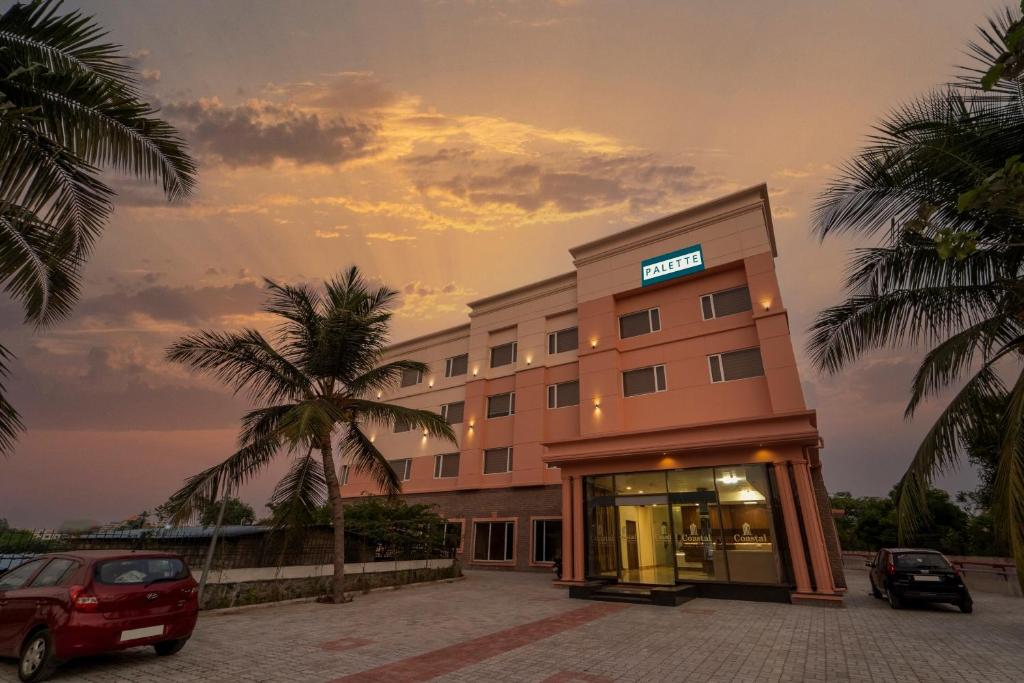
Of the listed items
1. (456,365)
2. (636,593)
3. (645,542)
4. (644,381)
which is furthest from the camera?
(456,365)

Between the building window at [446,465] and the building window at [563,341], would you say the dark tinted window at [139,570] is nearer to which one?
the building window at [563,341]

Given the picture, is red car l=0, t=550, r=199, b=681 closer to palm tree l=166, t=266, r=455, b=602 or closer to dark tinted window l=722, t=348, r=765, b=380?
palm tree l=166, t=266, r=455, b=602

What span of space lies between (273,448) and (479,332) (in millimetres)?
18557

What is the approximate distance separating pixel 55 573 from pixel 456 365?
83.1 ft

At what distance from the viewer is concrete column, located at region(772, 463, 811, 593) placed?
13.1 metres

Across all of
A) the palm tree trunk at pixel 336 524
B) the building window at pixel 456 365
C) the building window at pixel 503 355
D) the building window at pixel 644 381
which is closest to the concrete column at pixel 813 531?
the building window at pixel 644 381

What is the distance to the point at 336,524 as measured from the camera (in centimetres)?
1343

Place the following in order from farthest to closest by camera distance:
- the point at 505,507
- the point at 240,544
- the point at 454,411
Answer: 1. the point at 454,411
2. the point at 505,507
3. the point at 240,544

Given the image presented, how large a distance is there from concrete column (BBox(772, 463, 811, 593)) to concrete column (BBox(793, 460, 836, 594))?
21 centimetres

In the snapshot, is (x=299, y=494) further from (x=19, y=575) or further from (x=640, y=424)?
(x=640, y=424)

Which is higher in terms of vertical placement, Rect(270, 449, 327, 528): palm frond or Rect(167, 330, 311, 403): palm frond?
Rect(167, 330, 311, 403): palm frond

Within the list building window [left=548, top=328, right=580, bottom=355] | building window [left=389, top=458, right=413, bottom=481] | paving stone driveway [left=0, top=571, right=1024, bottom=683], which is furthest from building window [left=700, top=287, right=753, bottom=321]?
building window [left=389, top=458, right=413, bottom=481]

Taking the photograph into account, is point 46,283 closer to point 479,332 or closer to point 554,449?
point 554,449

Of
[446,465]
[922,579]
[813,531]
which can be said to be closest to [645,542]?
[813,531]
